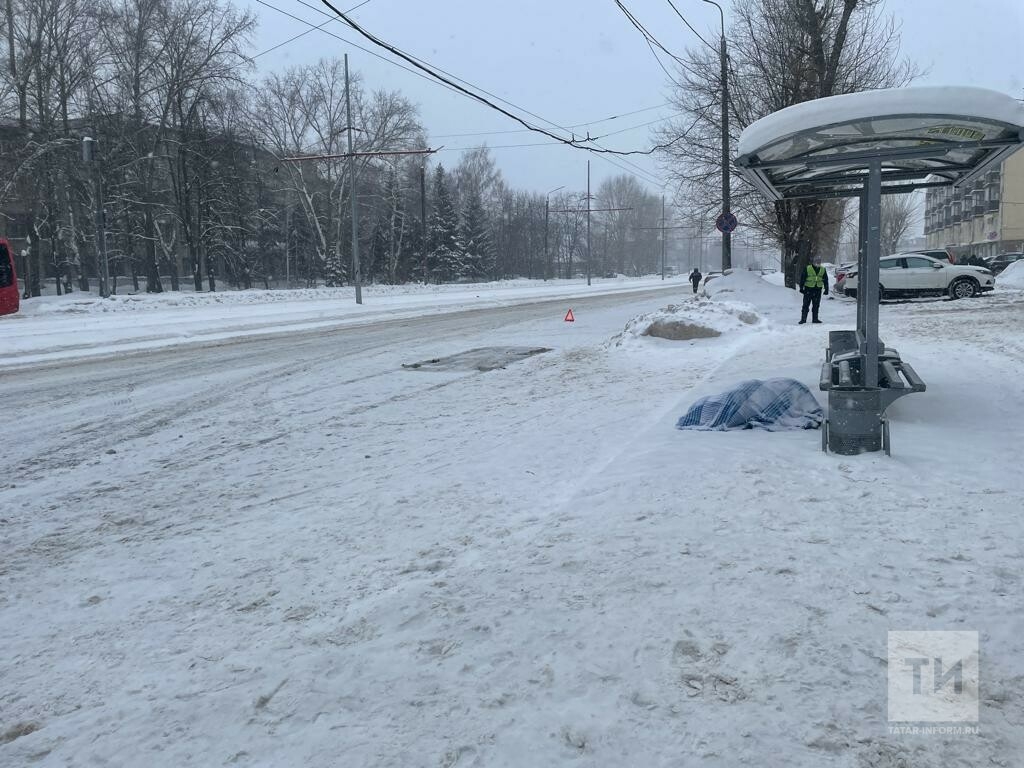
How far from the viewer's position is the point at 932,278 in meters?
26.9

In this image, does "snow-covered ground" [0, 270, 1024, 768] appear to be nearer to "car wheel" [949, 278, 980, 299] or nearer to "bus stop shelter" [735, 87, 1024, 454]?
"bus stop shelter" [735, 87, 1024, 454]

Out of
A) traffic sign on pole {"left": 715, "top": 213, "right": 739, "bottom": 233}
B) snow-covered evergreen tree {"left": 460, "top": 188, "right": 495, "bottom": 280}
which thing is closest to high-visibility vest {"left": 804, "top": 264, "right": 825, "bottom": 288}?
traffic sign on pole {"left": 715, "top": 213, "right": 739, "bottom": 233}

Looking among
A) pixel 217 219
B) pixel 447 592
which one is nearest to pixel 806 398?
pixel 447 592

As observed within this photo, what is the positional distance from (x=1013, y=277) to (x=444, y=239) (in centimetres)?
4626

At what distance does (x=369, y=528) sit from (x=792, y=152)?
15.6 ft

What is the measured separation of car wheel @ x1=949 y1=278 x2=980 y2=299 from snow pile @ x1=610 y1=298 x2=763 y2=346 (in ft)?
47.0

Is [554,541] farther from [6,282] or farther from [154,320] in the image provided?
[6,282]

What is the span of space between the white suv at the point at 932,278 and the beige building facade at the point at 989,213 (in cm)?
4523


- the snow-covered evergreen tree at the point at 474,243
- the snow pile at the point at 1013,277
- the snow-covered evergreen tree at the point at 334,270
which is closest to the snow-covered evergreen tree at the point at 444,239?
the snow-covered evergreen tree at the point at 474,243

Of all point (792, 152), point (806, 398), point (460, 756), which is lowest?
point (460, 756)

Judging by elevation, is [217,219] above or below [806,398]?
above

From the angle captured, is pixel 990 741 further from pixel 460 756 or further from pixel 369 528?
pixel 369 528

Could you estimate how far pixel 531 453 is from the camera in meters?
6.56

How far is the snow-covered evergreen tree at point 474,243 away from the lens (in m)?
75.2
